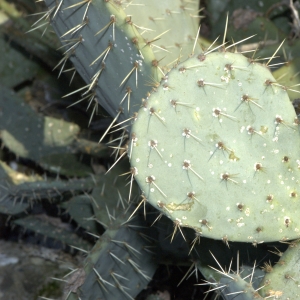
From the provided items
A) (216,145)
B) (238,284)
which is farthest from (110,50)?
(238,284)

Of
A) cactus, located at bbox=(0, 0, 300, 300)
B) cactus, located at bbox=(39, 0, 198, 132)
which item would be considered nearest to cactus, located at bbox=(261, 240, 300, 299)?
cactus, located at bbox=(0, 0, 300, 300)

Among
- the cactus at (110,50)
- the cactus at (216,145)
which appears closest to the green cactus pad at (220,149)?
the cactus at (216,145)

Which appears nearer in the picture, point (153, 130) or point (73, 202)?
point (153, 130)

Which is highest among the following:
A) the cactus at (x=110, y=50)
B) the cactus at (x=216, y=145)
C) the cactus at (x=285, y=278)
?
the cactus at (x=110, y=50)

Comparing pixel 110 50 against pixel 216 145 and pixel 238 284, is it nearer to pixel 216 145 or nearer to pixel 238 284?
pixel 216 145

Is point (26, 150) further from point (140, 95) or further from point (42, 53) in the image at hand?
point (140, 95)

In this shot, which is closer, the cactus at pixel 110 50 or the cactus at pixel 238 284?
the cactus at pixel 238 284

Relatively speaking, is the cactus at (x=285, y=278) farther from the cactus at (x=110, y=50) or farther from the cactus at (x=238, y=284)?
the cactus at (x=110, y=50)

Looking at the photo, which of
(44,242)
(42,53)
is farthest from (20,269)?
(42,53)

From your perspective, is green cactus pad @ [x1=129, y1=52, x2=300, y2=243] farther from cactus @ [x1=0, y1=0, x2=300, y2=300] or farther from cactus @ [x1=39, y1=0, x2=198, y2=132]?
cactus @ [x1=39, y1=0, x2=198, y2=132]
